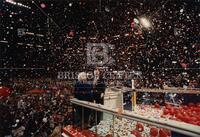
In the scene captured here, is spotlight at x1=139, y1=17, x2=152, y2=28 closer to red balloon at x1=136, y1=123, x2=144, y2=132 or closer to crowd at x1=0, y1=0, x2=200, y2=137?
crowd at x1=0, y1=0, x2=200, y2=137

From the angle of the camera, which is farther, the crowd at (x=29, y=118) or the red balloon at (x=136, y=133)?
the crowd at (x=29, y=118)

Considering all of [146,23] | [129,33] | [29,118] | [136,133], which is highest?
[129,33]

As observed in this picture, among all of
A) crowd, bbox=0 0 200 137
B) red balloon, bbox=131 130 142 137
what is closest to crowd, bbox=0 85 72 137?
crowd, bbox=0 0 200 137

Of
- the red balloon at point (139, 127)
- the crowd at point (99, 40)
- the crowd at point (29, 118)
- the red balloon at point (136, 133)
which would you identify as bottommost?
the crowd at point (29, 118)

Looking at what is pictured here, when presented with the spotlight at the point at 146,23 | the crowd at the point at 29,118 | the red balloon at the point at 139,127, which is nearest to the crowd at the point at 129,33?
the spotlight at the point at 146,23

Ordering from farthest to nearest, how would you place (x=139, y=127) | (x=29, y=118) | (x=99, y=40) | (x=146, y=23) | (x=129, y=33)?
1. (x=99, y=40)
2. (x=129, y=33)
3. (x=146, y=23)
4. (x=29, y=118)
5. (x=139, y=127)

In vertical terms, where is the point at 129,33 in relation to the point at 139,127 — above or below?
above

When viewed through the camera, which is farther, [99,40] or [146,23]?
[99,40]

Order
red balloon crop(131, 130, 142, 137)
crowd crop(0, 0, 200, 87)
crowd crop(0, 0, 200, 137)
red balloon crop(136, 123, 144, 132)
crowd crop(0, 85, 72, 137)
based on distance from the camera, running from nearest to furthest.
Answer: red balloon crop(131, 130, 142, 137) → red balloon crop(136, 123, 144, 132) → crowd crop(0, 85, 72, 137) → crowd crop(0, 0, 200, 137) → crowd crop(0, 0, 200, 87)

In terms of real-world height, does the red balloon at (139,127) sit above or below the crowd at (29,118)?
above

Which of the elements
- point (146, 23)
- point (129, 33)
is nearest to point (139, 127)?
point (146, 23)

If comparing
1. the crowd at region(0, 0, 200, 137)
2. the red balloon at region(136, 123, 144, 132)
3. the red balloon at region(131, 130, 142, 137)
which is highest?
the crowd at region(0, 0, 200, 137)

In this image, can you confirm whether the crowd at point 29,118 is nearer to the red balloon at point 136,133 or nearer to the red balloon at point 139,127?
the red balloon at point 139,127

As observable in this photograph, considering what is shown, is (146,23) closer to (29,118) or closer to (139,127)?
(29,118)
